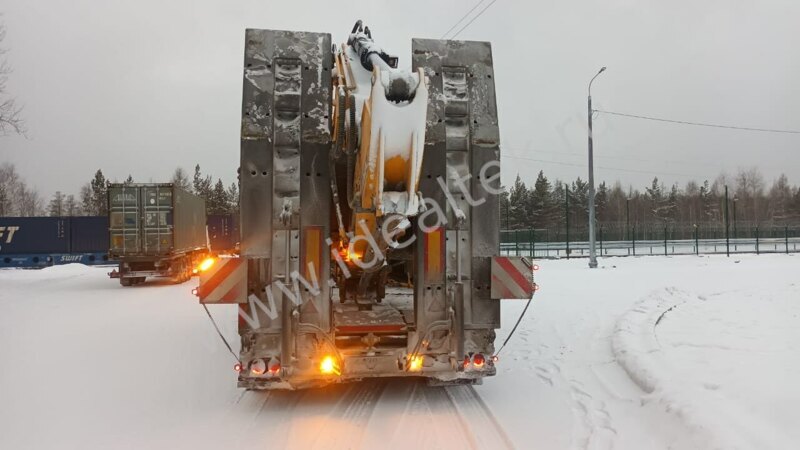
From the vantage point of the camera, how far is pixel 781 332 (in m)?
8.12

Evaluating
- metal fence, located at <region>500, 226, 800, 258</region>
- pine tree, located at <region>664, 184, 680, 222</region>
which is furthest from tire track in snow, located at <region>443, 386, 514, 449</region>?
pine tree, located at <region>664, 184, 680, 222</region>

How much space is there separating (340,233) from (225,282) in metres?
1.14

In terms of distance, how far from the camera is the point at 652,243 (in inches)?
1817

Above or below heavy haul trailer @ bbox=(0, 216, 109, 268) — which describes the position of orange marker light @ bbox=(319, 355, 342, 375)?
below

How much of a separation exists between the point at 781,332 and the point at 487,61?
646 centimetres

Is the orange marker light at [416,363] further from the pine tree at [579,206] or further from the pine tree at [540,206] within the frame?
the pine tree at [579,206]

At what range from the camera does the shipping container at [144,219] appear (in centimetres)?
1909

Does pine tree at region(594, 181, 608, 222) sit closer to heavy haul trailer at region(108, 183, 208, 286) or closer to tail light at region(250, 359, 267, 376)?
heavy haul trailer at region(108, 183, 208, 286)

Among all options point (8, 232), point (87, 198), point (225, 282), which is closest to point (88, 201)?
point (87, 198)

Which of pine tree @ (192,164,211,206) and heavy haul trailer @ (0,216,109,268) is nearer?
heavy haul trailer @ (0,216,109,268)

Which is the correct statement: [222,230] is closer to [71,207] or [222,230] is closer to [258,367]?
[258,367]

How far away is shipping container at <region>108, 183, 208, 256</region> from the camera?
1909 cm

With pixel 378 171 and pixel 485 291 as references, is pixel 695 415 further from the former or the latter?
pixel 378 171

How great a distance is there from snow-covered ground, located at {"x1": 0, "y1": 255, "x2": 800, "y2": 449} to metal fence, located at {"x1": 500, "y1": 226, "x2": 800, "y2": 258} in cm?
2688
